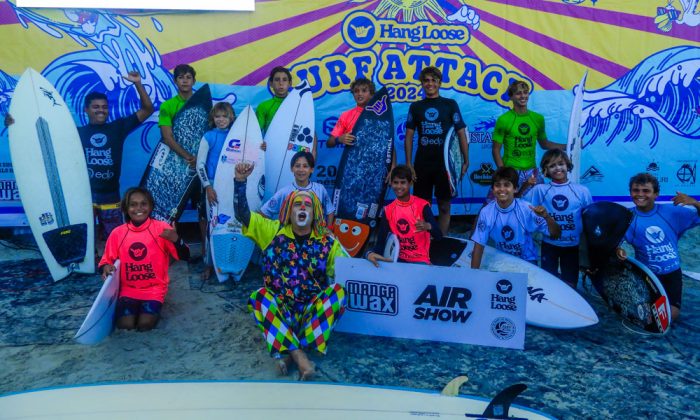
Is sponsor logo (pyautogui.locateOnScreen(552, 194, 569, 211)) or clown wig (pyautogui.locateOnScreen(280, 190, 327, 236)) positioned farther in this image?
sponsor logo (pyautogui.locateOnScreen(552, 194, 569, 211))

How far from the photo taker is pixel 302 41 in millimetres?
5332

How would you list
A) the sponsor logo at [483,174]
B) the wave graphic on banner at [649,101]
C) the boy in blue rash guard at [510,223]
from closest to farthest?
the boy in blue rash guard at [510,223]
the sponsor logo at [483,174]
the wave graphic on banner at [649,101]

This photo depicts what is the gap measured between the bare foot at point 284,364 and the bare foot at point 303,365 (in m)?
0.06

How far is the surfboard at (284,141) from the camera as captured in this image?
4.73 meters

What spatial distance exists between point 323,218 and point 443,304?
0.90 meters

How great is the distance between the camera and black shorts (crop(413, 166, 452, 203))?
15.2ft

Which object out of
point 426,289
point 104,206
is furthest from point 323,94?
point 426,289

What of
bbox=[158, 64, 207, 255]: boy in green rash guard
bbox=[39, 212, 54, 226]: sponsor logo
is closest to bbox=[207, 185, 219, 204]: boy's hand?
bbox=[158, 64, 207, 255]: boy in green rash guard

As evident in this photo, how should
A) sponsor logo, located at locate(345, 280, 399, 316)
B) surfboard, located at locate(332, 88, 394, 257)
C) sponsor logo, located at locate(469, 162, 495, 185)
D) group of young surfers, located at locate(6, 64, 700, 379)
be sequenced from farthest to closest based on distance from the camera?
sponsor logo, located at locate(469, 162, 495, 185), surfboard, located at locate(332, 88, 394, 257), sponsor logo, located at locate(345, 280, 399, 316), group of young surfers, located at locate(6, 64, 700, 379)

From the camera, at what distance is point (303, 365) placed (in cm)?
272

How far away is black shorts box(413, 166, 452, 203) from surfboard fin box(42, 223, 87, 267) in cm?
292

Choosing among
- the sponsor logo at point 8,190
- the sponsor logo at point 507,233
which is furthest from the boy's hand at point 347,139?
the sponsor logo at point 8,190

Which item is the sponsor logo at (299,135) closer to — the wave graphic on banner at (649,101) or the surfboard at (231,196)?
the surfboard at (231,196)

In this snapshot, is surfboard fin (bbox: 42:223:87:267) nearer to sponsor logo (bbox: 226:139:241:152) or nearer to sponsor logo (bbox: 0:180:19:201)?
sponsor logo (bbox: 0:180:19:201)
